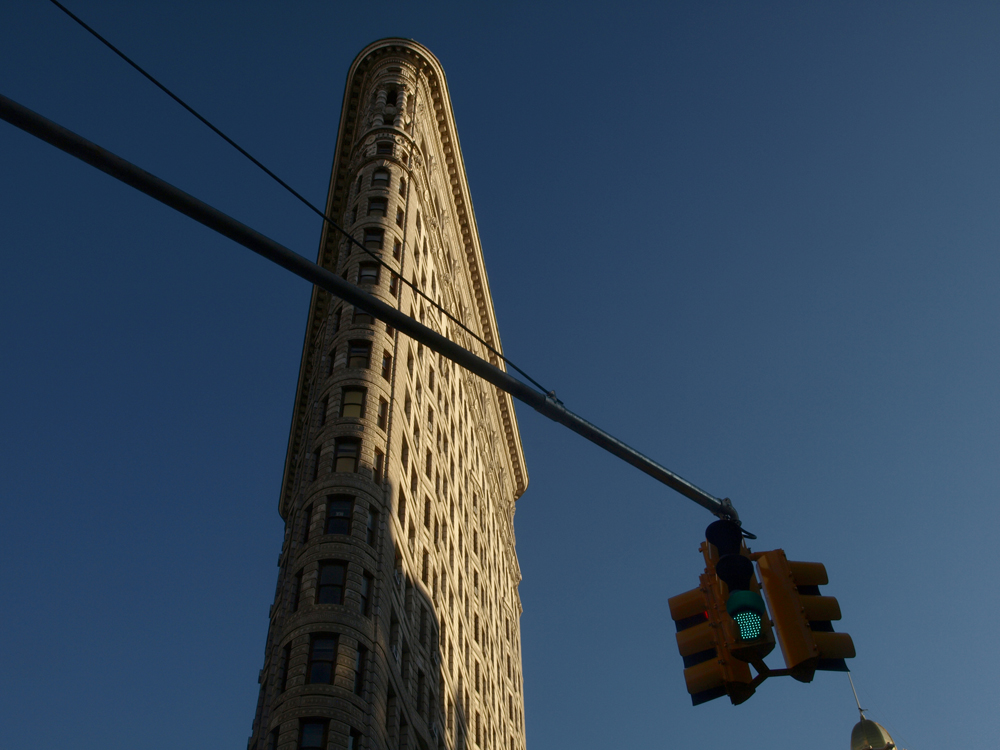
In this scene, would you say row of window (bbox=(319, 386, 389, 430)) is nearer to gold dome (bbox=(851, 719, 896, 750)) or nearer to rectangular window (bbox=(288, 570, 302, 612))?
rectangular window (bbox=(288, 570, 302, 612))

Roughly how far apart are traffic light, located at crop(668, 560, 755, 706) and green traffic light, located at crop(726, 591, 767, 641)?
12.1 inches

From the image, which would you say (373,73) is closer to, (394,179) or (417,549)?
(394,179)

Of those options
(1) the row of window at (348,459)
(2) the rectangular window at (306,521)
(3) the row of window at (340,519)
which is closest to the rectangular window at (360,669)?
(3) the row of window at (340,519)

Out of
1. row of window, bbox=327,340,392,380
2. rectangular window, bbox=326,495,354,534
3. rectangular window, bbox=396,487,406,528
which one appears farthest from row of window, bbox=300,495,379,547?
row of window, bbox=327,340,392,380

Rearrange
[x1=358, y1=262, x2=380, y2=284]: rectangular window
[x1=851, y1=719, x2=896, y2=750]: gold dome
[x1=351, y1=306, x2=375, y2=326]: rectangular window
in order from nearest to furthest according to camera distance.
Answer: [x1=351, y1=306, x2=375, y2=326]: rectangular window, [x1=358, y1=262, x2=380, y2=284]: rectangular window, [x1=851, y1=719, x2=896, y2=750]: gold dome

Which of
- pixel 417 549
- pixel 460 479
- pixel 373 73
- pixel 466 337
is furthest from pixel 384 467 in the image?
pixel 373 73

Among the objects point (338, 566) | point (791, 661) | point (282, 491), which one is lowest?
point (791, 661)

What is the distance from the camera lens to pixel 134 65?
1121cm

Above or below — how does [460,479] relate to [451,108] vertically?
below

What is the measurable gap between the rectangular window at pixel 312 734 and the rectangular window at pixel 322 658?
1.40m

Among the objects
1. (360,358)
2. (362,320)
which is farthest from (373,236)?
(360,358)

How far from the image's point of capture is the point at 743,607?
340 inches

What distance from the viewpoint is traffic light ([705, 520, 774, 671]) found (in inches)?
338

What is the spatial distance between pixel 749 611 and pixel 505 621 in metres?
64.6
